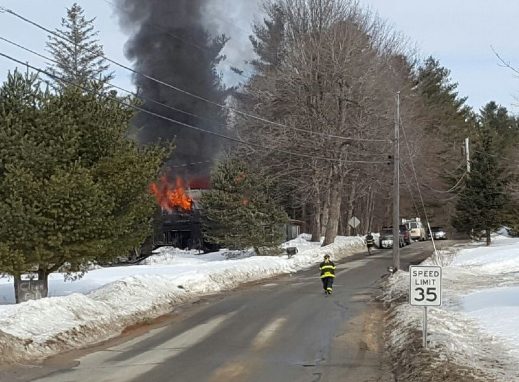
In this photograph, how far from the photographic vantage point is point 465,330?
42.2 ft

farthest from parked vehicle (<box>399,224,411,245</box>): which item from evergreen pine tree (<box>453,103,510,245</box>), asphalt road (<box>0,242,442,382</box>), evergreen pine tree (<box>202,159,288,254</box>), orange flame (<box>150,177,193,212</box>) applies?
asphalt road (<box>0,242,442,382</box>)

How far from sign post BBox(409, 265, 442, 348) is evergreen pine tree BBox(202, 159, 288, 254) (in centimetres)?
3343

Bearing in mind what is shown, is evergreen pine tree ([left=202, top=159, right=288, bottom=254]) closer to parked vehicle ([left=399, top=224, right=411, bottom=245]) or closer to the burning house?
the burning house

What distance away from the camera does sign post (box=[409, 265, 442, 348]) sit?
35.6ft

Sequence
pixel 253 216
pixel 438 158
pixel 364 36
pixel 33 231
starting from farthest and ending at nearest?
pixel 438 158 < pixel 364 36 < pixel 253 216 < pixel 33 231

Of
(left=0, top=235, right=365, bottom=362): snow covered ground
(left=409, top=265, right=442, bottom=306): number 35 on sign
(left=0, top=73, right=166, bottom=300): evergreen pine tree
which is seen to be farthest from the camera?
(left=0, top=73, right=166, bottom=300): evergreen pine tree

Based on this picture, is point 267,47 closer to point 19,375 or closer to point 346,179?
point 346,179

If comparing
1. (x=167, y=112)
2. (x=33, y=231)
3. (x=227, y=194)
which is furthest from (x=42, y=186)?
(x=167, y=112)

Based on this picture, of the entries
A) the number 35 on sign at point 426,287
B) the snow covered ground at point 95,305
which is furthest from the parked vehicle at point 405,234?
the number 35 on sign at point 426,287

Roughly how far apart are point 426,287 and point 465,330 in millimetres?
2480

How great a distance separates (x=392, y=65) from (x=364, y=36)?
4.59 meters

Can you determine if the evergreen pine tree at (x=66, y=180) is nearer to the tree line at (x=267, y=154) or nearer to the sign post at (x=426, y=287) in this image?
the tree line at (x=267, y=154)

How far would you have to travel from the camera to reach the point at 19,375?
34.0 ft

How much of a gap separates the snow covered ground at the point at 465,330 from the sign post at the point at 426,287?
26.3 inches
